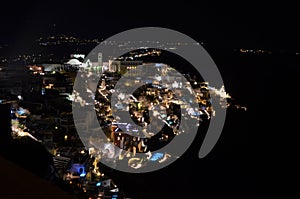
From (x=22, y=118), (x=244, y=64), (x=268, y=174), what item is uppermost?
(x=244, y=64)

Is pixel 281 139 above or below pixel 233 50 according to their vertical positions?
below

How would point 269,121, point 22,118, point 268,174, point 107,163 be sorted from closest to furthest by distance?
1. point 107,163
2. point 22,118
3. point 268,174
4. point 269,121

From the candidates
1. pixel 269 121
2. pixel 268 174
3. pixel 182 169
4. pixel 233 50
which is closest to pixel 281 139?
pixel 269 121

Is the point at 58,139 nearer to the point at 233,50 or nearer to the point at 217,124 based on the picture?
the point at 217,124

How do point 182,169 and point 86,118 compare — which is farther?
point 86,118

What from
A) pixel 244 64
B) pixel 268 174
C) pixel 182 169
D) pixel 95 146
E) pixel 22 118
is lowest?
pixel 268 174

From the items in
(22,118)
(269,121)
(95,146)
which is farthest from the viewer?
(269,121)

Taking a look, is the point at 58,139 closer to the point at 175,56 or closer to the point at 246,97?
the point at 246,97

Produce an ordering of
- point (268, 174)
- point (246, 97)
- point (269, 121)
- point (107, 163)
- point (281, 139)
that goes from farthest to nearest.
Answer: point (246, 97) < point (269, 121) < point (281, 139) < point (268, 174) < point (107, 163)

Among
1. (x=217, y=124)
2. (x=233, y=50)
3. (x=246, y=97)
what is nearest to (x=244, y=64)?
(x=233, y=50)
